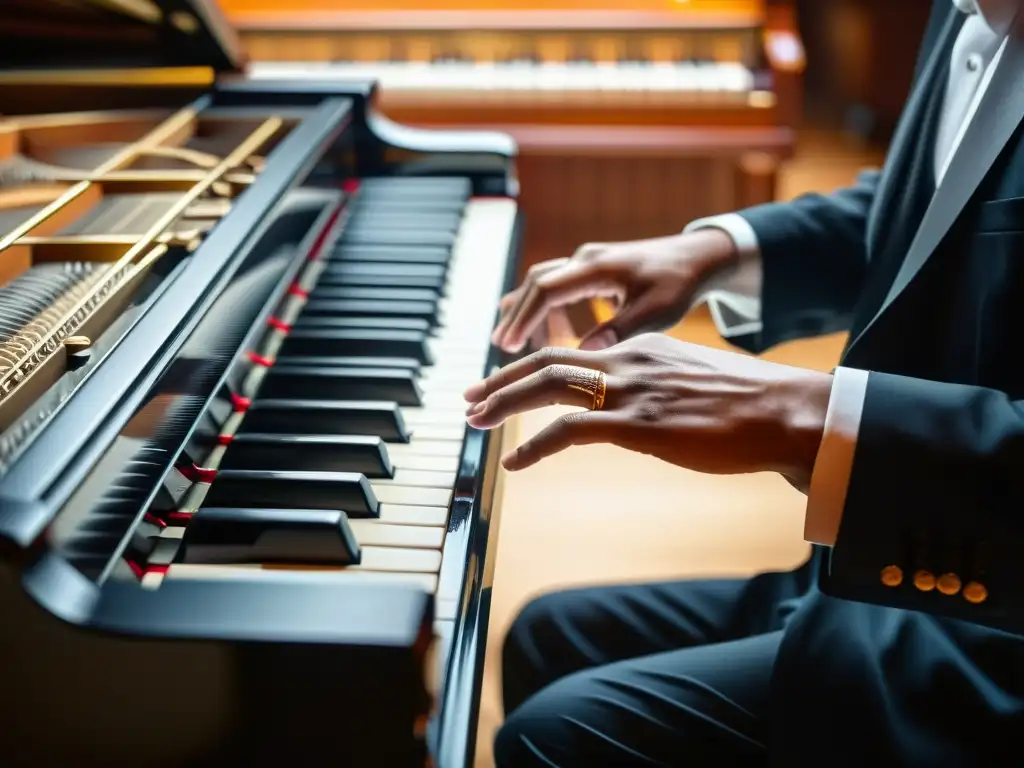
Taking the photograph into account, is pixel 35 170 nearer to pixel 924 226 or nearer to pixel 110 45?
pixel 110 45

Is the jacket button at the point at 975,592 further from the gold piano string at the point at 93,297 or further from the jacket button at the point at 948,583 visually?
the gold piano string at the point at 93,297

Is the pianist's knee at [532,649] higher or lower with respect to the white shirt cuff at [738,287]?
lower

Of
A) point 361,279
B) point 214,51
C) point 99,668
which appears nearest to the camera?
point 99,668

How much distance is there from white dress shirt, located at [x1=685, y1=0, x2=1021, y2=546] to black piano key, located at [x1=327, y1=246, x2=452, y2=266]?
14.1 inches

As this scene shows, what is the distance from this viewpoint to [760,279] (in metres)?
1.25

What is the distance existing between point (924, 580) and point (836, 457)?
125 mm

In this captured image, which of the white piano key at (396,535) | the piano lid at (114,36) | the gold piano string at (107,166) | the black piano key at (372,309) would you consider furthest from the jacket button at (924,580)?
the piano lid at (114,36)

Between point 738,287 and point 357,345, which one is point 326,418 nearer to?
point 357,345

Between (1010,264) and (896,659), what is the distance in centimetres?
39

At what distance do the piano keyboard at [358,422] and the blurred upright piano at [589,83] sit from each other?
39.6 inches

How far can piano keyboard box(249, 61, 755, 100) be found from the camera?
91.7 inches

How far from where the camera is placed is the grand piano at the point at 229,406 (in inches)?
22.2

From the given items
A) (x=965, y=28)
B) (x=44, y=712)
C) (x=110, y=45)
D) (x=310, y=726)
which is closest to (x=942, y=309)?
(x=965, y=28)

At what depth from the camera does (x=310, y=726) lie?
1.93ft
